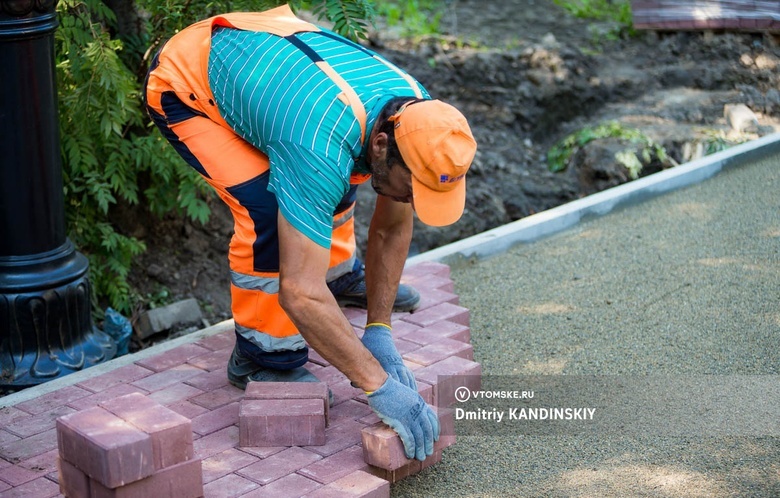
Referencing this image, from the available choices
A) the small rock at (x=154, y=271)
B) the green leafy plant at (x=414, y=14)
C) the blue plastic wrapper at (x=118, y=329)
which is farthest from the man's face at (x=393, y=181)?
the green leafy plant at (x=414, y=14)

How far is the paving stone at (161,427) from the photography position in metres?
2.65

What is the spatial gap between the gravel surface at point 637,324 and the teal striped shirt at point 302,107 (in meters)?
1.07

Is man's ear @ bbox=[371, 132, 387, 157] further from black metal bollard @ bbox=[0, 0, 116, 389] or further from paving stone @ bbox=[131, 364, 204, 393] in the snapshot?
black metal bollard @ bbox=[0, 0, 116, 389]

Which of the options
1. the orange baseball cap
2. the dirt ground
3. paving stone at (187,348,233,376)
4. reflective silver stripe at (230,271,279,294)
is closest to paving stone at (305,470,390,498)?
reflective silver stripe at (230,271,279,294)

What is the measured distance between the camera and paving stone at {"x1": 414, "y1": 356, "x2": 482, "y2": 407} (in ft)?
11.5

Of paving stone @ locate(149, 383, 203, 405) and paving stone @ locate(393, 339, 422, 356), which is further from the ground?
paving stone @ locate(393, 339, 422, 356)

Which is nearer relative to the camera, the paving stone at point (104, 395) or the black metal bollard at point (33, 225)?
the paving stone at point (104, 395)

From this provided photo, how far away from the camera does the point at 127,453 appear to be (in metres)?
2.57

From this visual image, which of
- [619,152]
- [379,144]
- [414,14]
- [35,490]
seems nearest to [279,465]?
[35,490]

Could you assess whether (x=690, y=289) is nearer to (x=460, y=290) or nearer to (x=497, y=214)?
(x=460, y=290)

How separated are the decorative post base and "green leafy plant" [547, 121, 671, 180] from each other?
3875mm

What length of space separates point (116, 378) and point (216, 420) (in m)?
0.58

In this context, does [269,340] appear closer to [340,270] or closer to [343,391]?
[343,391]

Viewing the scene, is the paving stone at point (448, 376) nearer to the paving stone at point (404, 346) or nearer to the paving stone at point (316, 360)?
the paving stone at point (404, 346)
